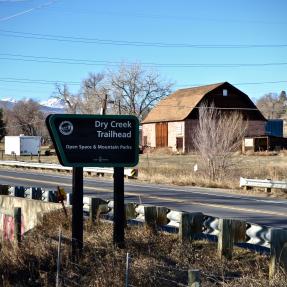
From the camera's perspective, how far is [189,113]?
6906 cm

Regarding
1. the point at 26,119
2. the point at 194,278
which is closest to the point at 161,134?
the point at 26,119

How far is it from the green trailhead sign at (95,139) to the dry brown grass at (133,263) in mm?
1304

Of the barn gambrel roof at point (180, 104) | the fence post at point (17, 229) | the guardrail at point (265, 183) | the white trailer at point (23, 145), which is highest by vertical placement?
the barn gambrel roof at point (180, 104)

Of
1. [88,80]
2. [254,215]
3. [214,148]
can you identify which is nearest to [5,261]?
[254,215]

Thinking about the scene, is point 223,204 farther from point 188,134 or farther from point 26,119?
point 26,119

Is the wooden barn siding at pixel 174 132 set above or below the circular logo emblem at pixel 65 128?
above

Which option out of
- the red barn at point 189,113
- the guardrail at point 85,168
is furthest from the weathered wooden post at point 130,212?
the red barn at point 189,113

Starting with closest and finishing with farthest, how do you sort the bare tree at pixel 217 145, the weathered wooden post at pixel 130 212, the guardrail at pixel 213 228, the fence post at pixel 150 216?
the guardrail at pixel 213 228 < the fence post at pixel 150 216 < the weathered wooden post at pixel 130 212 < the bare tree at pixel 217 145

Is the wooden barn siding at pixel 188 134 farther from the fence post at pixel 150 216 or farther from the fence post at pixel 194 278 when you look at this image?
the fence post at pixel 194 278

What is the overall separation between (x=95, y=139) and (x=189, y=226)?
6.40 feet

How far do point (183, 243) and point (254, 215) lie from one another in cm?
744

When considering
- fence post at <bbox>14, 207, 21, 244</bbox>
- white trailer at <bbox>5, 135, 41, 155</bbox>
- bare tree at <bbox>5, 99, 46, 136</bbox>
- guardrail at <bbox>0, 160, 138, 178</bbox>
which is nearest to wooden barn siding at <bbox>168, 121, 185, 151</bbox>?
white trailer at <bbox>5, 135, 41, 155</bbox>

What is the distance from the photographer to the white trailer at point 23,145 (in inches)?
2990

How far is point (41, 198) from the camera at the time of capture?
1492cm
